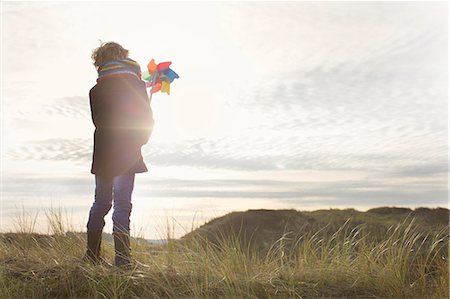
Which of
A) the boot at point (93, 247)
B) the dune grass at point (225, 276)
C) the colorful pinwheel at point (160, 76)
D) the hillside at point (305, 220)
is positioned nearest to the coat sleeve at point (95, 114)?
the colorful pinwheel at point (160, 76)

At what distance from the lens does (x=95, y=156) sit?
5.25 metres

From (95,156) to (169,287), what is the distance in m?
1.56

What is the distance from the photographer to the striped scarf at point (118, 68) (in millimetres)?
5367

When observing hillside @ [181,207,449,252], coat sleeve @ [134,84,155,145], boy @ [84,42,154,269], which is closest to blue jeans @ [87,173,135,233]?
boy @ [84,42,154,269]

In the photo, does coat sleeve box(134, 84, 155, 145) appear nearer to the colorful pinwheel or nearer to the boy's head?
the boy's head

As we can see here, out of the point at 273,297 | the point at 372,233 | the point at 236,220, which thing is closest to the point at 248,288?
the point at 273,297

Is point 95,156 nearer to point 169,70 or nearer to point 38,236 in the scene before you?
point 169,70

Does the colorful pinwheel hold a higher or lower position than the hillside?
higher

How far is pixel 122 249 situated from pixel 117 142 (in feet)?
3.56

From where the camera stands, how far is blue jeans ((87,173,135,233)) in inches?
205

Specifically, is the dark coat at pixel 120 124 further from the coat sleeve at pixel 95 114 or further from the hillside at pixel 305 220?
the hillside at pixel 305 220

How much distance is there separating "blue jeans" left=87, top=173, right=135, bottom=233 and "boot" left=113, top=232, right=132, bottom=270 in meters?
0.06

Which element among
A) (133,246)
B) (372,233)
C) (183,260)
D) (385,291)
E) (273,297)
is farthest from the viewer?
(372,233)

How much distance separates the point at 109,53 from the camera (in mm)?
5418
